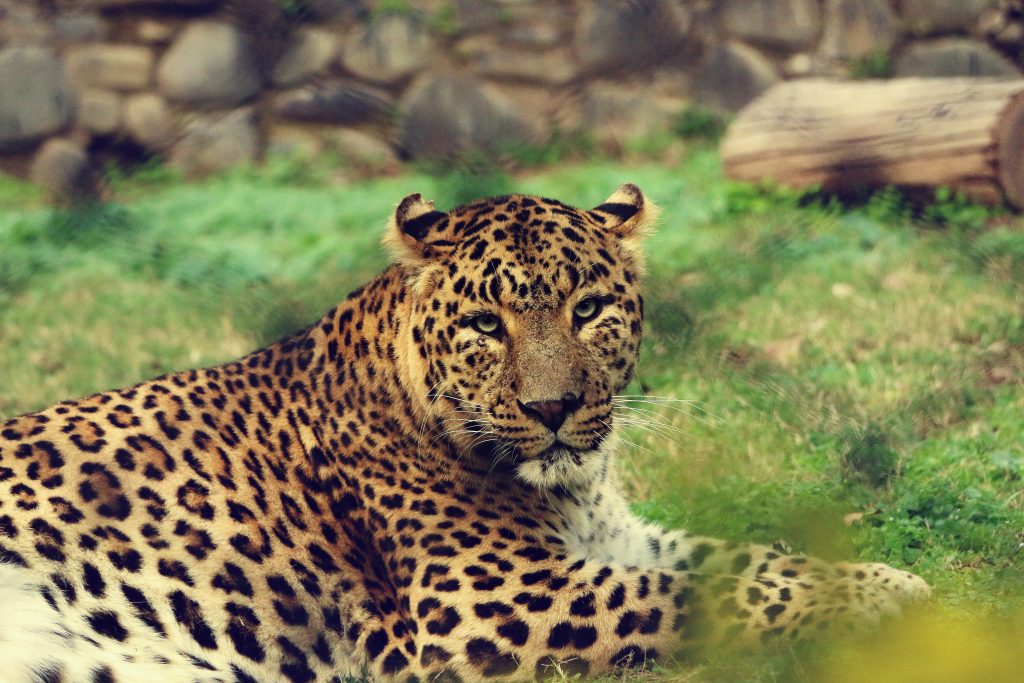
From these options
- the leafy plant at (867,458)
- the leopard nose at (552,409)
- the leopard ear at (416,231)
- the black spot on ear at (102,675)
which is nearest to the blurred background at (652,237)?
the leafy plant at (867,458)

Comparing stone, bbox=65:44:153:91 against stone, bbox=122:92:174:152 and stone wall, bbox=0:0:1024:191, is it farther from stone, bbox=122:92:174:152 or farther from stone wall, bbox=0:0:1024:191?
stone, bbox=122:92:174:152

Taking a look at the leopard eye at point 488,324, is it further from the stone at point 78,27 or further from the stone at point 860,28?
the stone at point 860,28

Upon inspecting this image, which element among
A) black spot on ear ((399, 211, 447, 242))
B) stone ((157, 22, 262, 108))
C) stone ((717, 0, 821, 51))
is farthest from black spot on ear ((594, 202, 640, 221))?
stone ((717, 0, 821, 51))

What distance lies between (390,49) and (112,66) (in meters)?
2.22

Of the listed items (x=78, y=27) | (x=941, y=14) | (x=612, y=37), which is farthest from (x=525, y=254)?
(x=941, y=14)

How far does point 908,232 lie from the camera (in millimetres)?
8117

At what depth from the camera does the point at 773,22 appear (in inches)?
411

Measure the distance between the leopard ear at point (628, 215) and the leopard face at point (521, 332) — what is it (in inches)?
4.1

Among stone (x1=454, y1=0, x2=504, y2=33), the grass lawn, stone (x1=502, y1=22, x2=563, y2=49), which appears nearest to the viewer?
the grass lawn

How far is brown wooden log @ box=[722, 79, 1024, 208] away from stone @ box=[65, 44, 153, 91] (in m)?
4.67

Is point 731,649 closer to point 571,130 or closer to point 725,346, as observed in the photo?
point 725,346

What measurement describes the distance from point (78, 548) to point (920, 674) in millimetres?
2715

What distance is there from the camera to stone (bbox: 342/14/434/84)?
32.1ft

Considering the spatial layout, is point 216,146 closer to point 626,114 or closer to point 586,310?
point 626,114
